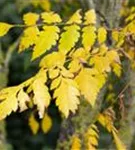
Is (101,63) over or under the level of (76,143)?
over

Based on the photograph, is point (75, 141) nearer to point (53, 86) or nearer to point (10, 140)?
point (53, 86)

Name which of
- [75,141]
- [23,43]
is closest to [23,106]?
[23,43]

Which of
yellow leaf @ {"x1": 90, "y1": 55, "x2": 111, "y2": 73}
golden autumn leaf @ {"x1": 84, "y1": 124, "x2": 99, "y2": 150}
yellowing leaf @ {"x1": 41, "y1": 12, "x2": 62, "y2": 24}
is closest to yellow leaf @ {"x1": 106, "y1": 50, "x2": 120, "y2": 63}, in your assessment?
yellow leaf @ {"x1": 90, "y1": 55, "x2": 111, "y2": 73}

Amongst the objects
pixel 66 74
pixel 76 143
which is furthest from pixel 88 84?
pixel 76 143

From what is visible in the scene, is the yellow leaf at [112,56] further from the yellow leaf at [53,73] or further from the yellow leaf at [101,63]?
the yellow leaf at [53,73]

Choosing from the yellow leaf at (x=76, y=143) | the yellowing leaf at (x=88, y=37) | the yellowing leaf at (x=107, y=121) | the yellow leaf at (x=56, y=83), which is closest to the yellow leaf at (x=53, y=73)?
the yellow leaf at (x=56, y=83)

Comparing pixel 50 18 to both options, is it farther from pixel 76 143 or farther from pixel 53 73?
pixel 76 143

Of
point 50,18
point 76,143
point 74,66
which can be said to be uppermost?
point 50,18
